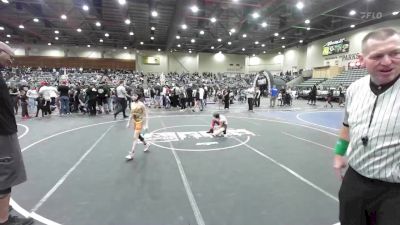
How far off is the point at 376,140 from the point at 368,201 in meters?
0.39

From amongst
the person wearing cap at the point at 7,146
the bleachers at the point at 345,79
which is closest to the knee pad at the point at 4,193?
the person wearing cap at the point at 7,146

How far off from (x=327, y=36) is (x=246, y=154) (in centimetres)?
3469

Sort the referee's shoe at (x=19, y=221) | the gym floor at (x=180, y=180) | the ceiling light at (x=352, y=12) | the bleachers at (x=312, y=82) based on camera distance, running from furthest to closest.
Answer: the bleachers at (x=312, y=82) → the ceiling light at (x=352, y=12) → the gym floor at (x=180, y=180) → the referee's shoe at (x=19, y=221)

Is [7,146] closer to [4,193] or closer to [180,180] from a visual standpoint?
[4,193]

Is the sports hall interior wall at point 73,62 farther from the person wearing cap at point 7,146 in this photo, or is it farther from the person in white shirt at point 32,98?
the person wearing cap at point 7,146

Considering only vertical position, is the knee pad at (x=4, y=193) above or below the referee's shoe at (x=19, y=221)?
above

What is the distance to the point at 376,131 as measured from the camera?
1.73m

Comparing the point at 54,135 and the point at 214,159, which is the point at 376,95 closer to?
the point at 214,159

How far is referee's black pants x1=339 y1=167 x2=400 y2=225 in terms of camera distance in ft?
5.49

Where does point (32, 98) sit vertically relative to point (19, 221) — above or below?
above

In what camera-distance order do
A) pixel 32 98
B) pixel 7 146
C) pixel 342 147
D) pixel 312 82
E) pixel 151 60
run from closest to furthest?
pixel 342 147 < pixel 7 146 < pixel 32 98 < pixel 312 82 < pixel 151 60

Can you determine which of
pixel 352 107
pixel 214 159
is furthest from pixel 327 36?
pixel 352 107

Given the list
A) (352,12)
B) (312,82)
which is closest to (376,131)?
(352,12)

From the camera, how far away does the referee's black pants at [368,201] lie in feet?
5.49
